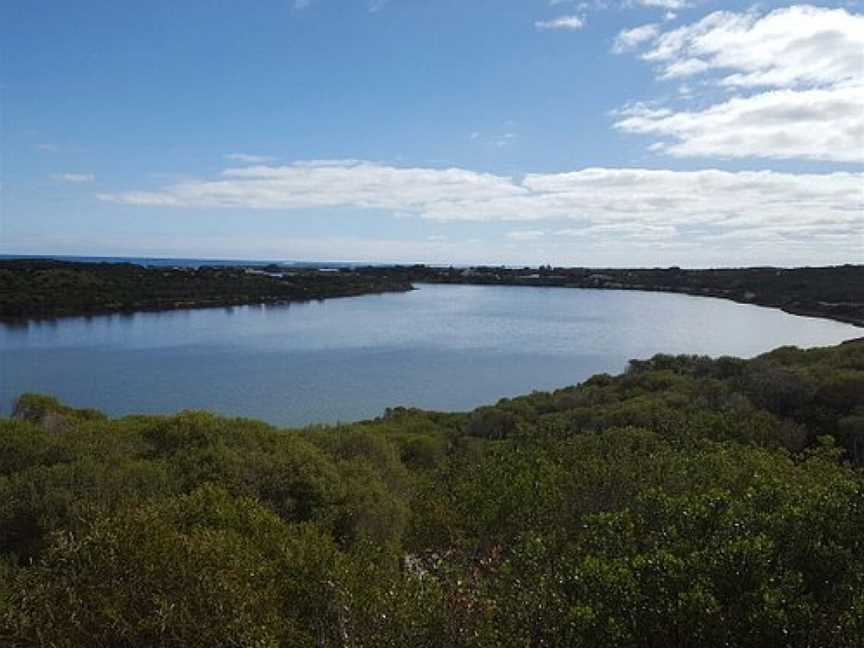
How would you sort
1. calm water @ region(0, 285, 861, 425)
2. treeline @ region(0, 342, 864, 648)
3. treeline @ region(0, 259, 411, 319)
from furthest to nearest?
treeline @ region(0, 259, 411, 319)
calm water @ region(0, 285, 861, 425)
treeline @ region(0, 342, 864, 648)

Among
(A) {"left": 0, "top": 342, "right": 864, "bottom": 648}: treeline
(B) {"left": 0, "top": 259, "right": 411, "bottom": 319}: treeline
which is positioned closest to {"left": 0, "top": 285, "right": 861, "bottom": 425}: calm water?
(B) {"left": 0, "top": 259, "right": 411, "bottom": 319}: treeline

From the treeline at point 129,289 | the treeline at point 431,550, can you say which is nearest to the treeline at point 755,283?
the treeline at point 129,289

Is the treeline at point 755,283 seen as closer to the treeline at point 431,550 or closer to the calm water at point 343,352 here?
the calm water at point 343,352

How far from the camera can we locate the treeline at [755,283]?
92188 millimetres

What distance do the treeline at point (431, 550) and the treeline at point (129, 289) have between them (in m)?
79.9

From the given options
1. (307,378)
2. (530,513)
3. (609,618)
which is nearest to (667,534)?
(609,618)

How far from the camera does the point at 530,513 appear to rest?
10.1 m

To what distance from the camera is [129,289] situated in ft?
325

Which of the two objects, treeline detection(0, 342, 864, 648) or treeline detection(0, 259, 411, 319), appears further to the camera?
treeline detection(0, 259, 411, 319)

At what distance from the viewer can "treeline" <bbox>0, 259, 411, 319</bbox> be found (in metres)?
86.6

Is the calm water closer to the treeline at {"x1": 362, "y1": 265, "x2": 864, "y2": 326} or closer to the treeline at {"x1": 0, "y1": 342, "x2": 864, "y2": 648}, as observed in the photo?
the treeline at {"x1": 362, "y1": 265, "x2": 864, "y2": 326}

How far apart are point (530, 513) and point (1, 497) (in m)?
8.43

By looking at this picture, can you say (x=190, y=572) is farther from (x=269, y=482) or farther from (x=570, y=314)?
(x=570, y=314)

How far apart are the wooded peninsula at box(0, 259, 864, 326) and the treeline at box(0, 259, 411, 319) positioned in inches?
4.1
